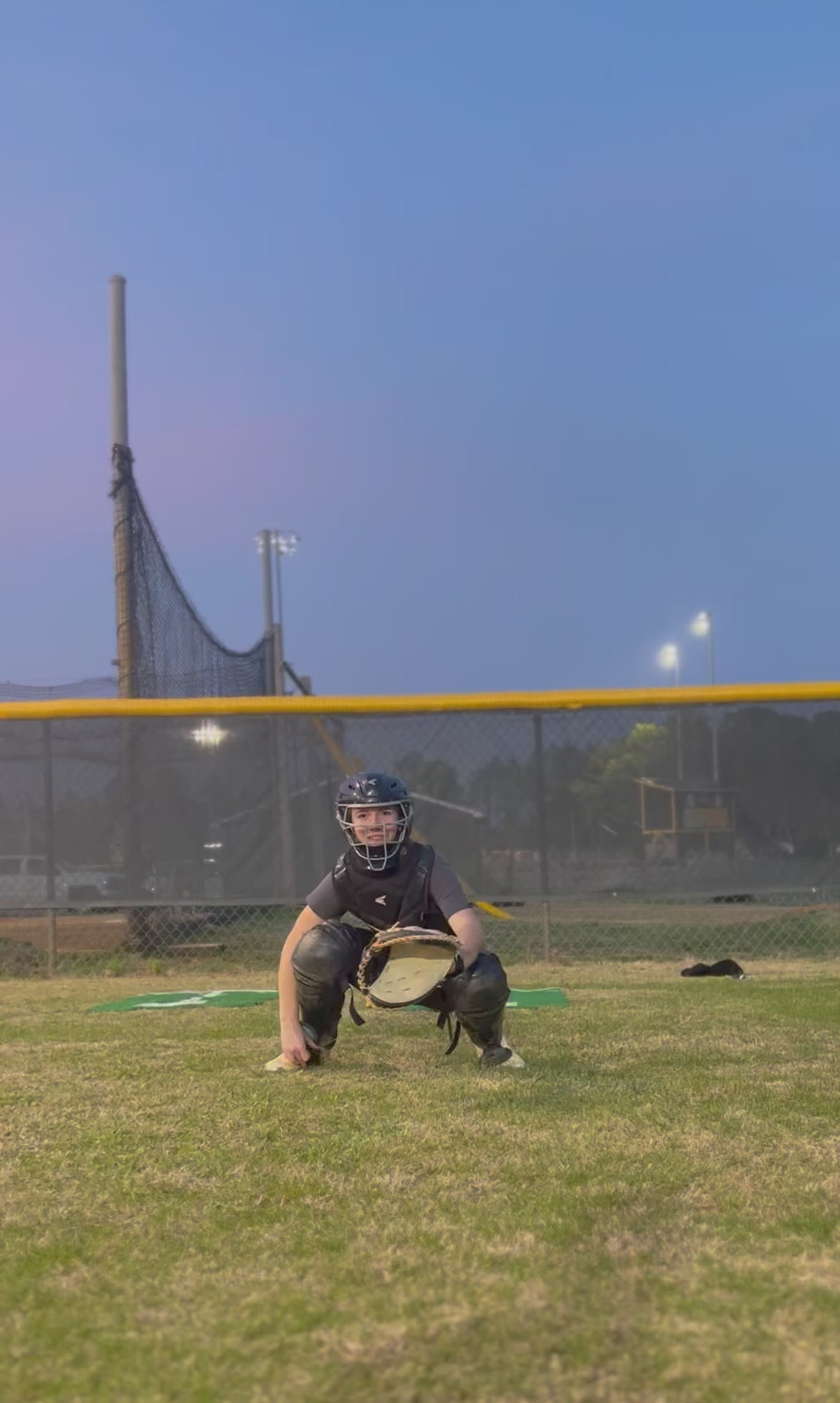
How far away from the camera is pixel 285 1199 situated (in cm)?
314

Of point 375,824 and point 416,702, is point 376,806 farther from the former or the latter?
point 416,702

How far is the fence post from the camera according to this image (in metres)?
9.63

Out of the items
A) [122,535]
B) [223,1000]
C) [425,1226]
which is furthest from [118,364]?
[425,1226]

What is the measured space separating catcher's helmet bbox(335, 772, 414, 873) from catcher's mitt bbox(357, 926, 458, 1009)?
330 mm

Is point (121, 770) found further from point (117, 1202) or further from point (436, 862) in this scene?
point (117, 1202)

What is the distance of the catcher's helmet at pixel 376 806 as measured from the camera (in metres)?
4.98

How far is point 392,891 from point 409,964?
1.33ft

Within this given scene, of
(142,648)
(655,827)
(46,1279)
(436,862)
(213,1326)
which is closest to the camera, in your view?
(213,1326)

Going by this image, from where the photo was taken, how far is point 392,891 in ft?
16.7

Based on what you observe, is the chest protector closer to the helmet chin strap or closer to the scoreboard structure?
the helmet chin strap

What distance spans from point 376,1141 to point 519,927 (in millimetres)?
6050

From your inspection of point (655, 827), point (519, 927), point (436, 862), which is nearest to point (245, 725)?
point (519, 927)

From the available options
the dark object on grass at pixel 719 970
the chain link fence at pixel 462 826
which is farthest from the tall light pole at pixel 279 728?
the dark object on grass at pixel 719 970

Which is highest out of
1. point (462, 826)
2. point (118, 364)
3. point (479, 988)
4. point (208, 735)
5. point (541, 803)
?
point (118, 364)
